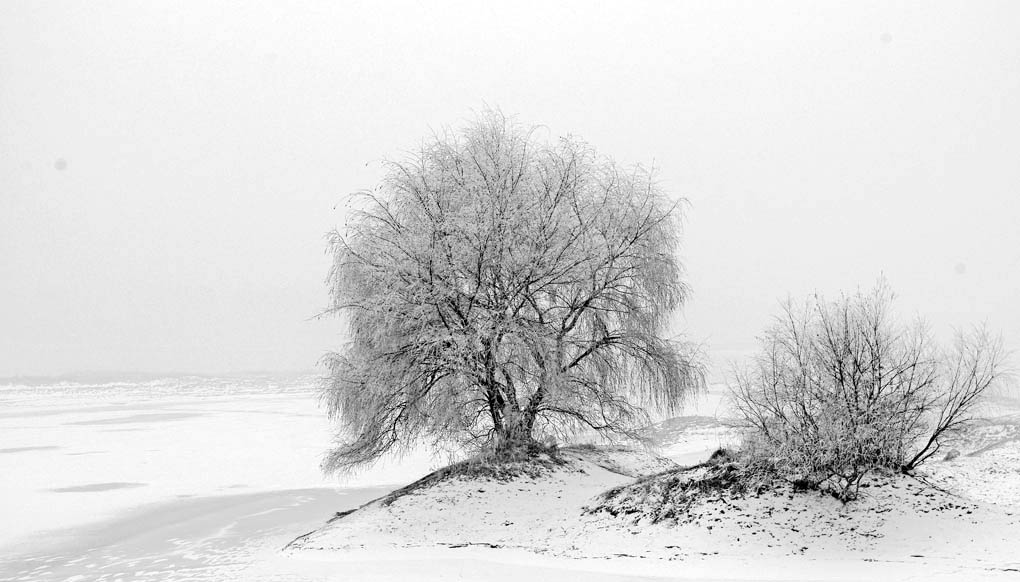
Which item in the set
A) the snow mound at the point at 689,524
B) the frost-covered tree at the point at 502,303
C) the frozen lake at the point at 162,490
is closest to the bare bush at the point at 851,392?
the snow mound at the point at 689,524

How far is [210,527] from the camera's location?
19.2 metres

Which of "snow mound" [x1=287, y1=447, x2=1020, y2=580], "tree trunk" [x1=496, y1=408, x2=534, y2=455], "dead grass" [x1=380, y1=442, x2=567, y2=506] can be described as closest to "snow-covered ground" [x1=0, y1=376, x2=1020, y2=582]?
"snow mound" [x1=287, y1=447, x2=1020, y2=580]

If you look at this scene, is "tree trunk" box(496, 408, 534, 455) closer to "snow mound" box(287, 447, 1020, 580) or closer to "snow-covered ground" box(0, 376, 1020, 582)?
"snow mound" box(287, 447, 1020, 580)

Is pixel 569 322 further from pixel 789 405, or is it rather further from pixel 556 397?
pixel 789 405

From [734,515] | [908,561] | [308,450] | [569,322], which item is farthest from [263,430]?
[908,561]

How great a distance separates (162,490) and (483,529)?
15558 millimetres

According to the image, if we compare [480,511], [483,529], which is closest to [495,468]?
[480,511]

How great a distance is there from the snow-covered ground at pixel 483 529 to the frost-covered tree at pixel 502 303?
78.3 inches

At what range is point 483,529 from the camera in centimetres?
1556

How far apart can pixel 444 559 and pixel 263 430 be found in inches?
1322

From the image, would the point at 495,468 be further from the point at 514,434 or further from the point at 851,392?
the point at 851,392

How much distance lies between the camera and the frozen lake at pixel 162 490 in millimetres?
15992

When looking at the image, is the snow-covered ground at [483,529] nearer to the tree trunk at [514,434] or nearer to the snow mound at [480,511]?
the snow mound at [480,511]

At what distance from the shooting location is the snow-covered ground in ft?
39.7
